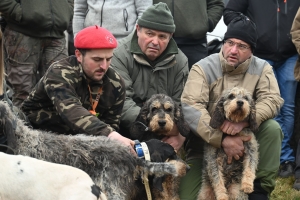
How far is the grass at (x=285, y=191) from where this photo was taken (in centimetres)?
626

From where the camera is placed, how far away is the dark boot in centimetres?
565

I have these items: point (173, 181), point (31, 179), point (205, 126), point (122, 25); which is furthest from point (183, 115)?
point (31, 179)

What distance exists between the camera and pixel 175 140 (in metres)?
5.75

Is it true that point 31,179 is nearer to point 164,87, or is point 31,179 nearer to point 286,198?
point 164,87

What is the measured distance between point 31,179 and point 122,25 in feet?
12.1

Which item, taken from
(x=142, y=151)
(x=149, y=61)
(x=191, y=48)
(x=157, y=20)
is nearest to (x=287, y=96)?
(x=191, y=48)

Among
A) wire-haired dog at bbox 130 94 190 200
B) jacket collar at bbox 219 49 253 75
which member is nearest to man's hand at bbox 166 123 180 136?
wire-haired dog at bbox 130 94 190 200

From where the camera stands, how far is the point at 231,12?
7.21m

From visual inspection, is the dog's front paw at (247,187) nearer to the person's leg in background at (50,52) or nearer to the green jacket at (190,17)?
the green jacket at (190,17)

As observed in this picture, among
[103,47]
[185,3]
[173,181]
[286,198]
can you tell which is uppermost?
[103,47]

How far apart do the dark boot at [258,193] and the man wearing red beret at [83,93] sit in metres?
1.40

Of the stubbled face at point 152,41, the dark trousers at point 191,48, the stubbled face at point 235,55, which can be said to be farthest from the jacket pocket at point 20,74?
the stubbled face at point 235,55

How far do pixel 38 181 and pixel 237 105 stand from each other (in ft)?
7.67

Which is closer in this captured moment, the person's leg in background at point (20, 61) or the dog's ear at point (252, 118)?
the dog's ear at point (252, 118)
